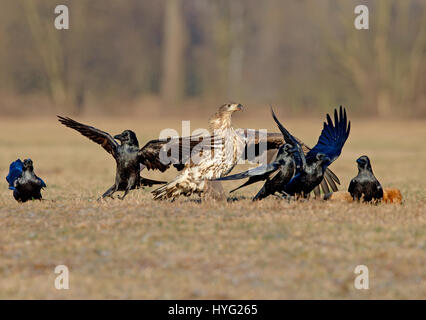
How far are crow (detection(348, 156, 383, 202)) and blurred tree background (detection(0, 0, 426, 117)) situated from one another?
122 ft

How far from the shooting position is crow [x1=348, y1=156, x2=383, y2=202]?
9859 mm

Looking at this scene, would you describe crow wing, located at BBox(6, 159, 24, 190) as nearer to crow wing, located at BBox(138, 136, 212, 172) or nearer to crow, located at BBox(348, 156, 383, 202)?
crow wing, located at BBox(138, 136, 212, 172)

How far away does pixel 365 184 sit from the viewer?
32.4 feet

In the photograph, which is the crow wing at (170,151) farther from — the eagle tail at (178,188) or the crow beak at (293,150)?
the crow beak at (293,150)

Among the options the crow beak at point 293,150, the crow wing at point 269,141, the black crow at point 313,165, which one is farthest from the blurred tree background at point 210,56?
the crow beak at point 293,150

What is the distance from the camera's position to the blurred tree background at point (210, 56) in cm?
4672

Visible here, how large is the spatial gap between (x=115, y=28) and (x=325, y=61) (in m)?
17.4

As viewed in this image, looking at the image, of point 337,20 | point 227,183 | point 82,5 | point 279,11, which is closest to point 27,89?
point 82,5

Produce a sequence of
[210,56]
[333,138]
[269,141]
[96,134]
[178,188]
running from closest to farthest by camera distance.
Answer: [178,188] → [96,134] → [333,138] → [269,141] → [210,56]

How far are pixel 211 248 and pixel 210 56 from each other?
49.6 meters

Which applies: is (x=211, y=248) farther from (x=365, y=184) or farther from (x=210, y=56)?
(x=210, y=56)

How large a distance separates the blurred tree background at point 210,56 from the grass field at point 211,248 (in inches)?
1448

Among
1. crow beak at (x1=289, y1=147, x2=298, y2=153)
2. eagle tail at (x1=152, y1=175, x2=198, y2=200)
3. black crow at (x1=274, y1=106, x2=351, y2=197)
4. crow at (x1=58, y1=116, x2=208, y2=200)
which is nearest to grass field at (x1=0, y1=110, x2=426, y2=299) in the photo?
eagle tail at (x1=152, y1=175, x2=198, y2=200)

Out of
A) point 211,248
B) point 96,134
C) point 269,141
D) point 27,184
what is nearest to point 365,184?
point 269,141
